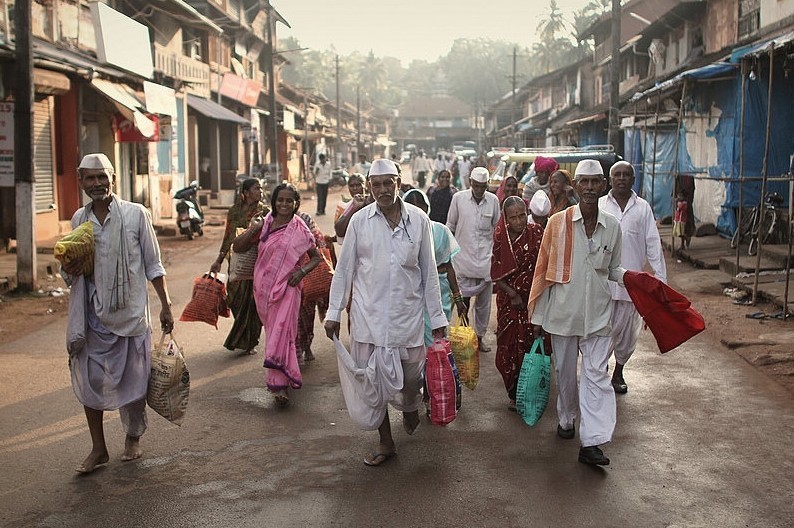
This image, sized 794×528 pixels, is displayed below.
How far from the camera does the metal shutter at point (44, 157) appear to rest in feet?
52.6

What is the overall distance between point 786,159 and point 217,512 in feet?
43.1

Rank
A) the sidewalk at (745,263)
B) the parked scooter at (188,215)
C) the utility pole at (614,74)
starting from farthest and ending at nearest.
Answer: the utility pole at (614,74) < the parked scooter at (188,215) < the sidewalk at (745,263)

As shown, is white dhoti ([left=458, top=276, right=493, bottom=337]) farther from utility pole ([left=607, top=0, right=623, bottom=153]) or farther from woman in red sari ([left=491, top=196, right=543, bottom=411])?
utility pole ([left=607, top=0, right=623, bottom=153])

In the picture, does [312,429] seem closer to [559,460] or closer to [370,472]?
[370,472]

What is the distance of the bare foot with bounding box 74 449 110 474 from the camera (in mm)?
5059

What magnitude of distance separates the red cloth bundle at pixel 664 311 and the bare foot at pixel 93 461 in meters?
3.26

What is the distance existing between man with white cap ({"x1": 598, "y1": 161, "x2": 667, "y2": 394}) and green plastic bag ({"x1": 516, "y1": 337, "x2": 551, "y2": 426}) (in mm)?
909

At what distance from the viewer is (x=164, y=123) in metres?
20.7

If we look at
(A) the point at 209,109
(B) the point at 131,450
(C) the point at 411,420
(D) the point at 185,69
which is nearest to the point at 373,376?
(C) the point at 411,420

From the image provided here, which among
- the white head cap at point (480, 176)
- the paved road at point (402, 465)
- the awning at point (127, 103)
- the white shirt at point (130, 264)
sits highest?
the awning at point (127, 103)

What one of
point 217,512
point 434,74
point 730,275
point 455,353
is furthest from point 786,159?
point 434,74

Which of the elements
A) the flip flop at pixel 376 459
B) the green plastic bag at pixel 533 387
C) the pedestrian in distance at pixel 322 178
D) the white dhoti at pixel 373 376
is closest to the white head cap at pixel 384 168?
the white dhoti at pixel 373 376

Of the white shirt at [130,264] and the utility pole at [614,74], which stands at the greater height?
the utility pole at [614,74]

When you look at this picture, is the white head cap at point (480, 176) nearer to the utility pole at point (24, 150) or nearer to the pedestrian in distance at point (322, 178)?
the utility pole at point (24, 150)
